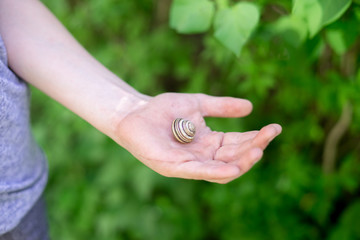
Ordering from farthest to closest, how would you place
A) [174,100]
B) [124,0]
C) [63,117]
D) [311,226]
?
1. [124,0]
2. [63,117]
3. [311,226]
4. [174,100]

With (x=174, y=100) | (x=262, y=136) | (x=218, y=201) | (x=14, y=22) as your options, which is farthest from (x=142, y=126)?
(x=218, y=201)

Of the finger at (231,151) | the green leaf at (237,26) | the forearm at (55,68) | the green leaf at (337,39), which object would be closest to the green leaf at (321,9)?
the green leaf at (237,26)

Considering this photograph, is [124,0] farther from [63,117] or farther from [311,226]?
[311,226]

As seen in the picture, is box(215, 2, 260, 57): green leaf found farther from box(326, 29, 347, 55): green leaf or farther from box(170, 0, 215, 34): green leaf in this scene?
box(326, 29, 347, 55): green leaf

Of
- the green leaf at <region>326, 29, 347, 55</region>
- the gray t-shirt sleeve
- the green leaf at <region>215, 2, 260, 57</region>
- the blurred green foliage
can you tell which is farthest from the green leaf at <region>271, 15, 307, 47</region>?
the gray t-shirt sleeve

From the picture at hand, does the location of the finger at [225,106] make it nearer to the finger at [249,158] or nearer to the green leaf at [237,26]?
the green leaf at [237,26]
